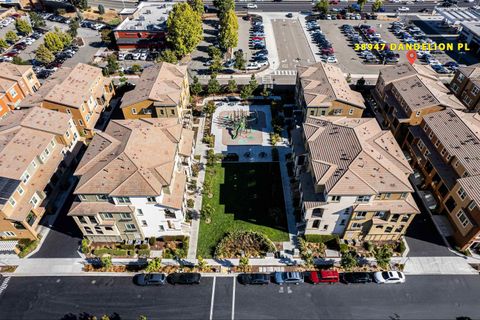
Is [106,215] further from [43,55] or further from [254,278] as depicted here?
[43,55]

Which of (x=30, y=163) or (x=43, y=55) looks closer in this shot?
(x=30, y=163)

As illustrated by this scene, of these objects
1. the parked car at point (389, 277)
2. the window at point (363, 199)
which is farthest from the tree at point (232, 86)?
the parked car at point (389, 277)

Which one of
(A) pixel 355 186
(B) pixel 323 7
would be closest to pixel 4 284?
(A) pixel 355 186

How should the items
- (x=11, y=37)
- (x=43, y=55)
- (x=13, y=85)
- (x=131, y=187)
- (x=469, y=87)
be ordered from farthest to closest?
(x=11, y=37) → (x=43, y=55) → (x=13, y=85) → (x=469, y=87) → (x=131, y=187)

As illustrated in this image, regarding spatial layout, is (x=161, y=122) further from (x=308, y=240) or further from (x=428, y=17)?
(x=428, y=17)

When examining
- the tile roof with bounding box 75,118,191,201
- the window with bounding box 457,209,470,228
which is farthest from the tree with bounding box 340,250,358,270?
the tile roof with bounding box 75,118,191,201

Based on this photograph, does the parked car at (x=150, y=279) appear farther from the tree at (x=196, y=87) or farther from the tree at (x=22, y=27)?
the tree at (x=22, y=27)
